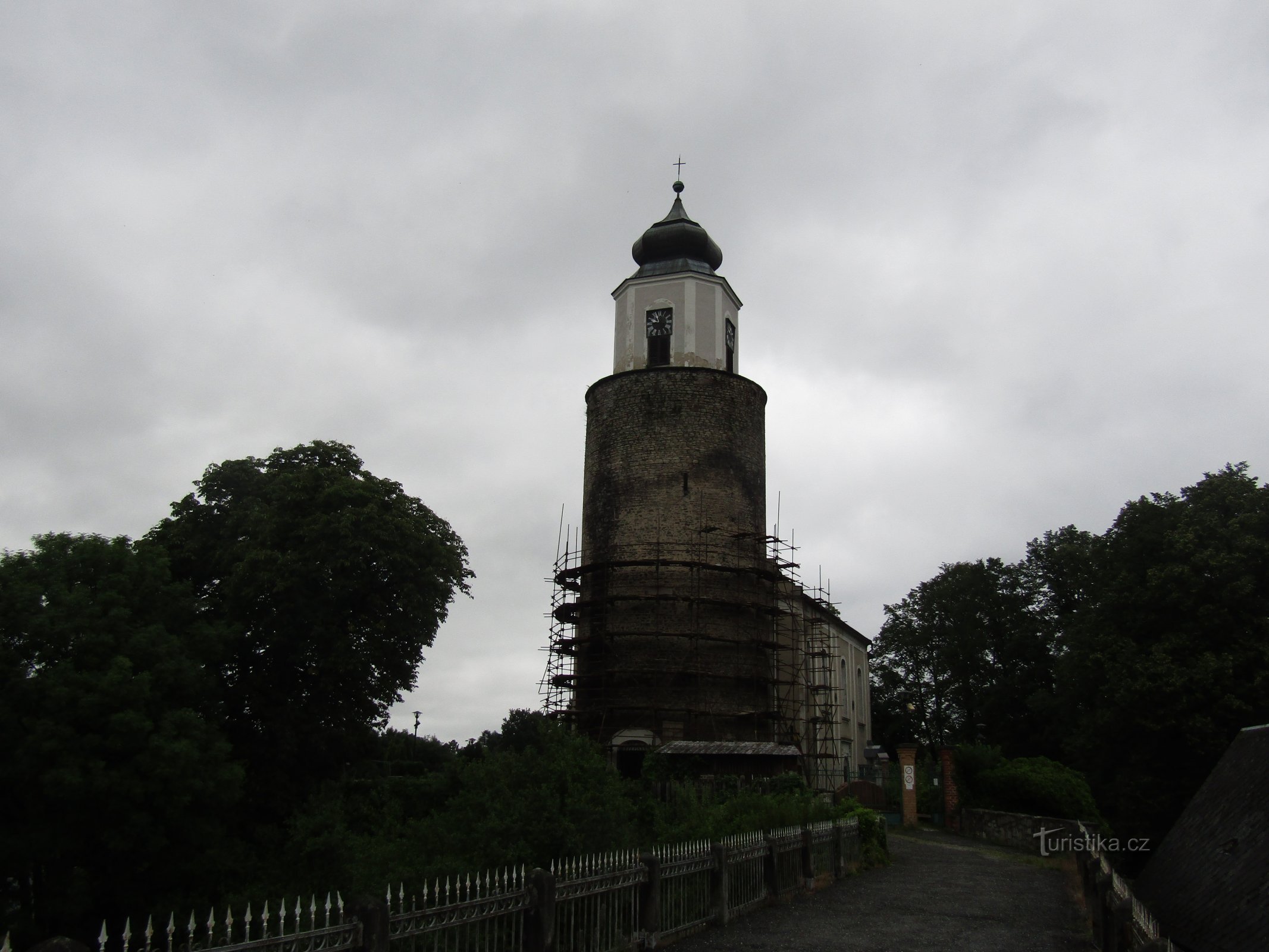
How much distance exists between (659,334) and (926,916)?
23165 mm

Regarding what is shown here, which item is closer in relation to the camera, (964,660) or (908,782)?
(908,782)

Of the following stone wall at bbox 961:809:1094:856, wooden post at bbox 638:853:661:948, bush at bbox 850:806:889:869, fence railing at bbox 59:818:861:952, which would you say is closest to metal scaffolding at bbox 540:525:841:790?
stone wall at bbox 961:809:1094:856

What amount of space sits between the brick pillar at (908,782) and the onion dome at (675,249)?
16.3 meters

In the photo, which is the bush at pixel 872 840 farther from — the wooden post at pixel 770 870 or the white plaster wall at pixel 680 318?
the white plaster wall at pixel 680 318

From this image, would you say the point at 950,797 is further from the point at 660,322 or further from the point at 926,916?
the point at 660,322

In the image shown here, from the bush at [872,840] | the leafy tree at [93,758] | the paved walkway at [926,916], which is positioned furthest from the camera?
the bush at [872,840]

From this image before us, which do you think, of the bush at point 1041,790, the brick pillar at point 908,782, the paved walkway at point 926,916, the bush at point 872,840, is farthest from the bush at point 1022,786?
the bush at point 872,840

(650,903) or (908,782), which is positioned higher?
(908,782)

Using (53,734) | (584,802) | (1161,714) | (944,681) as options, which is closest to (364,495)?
(53,734)

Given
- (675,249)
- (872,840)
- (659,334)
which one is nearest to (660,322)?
(659,334)

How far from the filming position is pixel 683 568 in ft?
98.1

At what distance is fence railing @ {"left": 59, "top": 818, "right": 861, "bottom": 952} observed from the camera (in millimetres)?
6770

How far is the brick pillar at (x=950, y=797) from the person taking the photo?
28031 millimetres

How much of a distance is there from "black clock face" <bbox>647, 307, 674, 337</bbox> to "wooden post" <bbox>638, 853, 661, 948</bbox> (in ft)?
81.3
